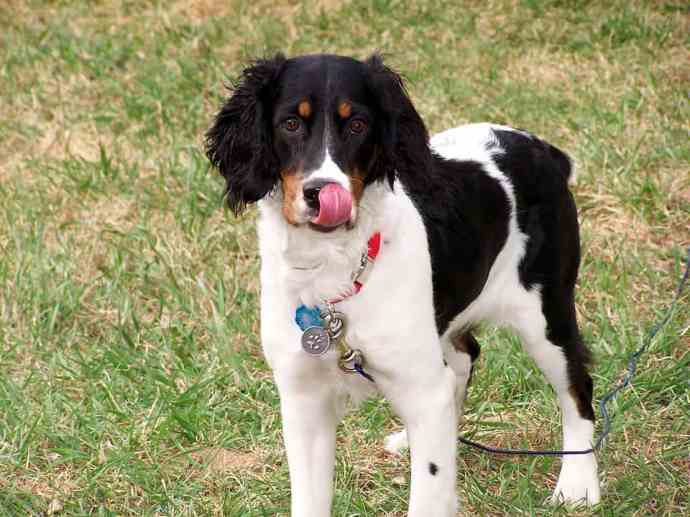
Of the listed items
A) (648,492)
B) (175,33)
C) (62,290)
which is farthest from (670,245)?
(175,33)

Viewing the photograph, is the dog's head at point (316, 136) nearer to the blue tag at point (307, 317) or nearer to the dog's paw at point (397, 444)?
the blue tag at point (307, 317)

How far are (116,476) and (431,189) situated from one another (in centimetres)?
152

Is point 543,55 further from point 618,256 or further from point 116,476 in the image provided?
point 116,476

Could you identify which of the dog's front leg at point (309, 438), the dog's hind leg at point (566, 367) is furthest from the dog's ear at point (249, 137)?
the dog's hind leg at point (566, 367)

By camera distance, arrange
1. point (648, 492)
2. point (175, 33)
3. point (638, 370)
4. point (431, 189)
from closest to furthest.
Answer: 1. point (431, 189)
2. point (648, 492)
3. point (638, 370)
4. point (175, 33)

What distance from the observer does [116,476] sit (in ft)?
12.8

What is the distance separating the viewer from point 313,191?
2.88 m

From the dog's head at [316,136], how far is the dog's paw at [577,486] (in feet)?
4.06

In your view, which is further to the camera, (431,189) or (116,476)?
(116,476)

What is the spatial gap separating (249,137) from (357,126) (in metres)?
0.31

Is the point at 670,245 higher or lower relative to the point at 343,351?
lower

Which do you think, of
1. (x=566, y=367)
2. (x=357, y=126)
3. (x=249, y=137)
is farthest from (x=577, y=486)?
(x=249, y=137)

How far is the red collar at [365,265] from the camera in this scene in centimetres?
317

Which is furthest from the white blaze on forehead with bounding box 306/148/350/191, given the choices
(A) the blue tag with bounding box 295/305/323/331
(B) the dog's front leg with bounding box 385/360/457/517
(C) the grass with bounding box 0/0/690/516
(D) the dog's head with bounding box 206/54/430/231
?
(C) the grass with bounding box 0/0/690/516
